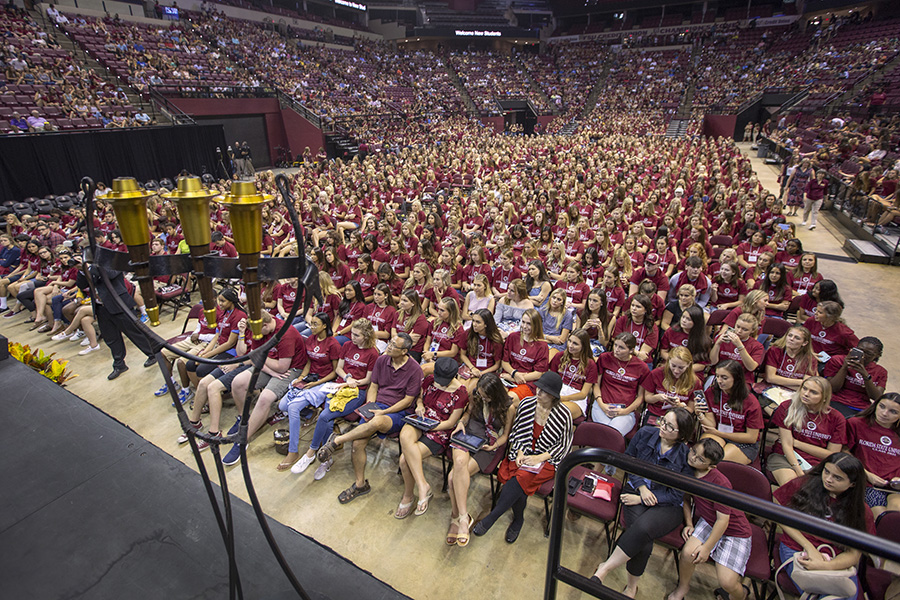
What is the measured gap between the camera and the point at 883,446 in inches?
134

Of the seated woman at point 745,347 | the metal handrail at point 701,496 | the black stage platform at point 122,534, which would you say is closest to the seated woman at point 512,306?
the seated woman at point 745,347

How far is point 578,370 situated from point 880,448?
234 cm

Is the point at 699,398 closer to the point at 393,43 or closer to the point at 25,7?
the point at 25,7

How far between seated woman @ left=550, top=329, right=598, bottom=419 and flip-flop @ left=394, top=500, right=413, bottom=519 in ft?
5.81

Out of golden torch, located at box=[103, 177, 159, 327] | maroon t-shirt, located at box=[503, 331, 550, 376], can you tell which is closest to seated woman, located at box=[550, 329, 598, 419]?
maroon t-shirt, located at box=[503, 331, 550, 376]

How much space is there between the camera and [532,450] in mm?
3779

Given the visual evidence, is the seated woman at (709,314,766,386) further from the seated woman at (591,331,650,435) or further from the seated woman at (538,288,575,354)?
the seated woman at (538,288,575,354)

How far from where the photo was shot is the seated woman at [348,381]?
4.45 metres

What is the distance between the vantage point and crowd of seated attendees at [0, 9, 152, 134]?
48.1 ft

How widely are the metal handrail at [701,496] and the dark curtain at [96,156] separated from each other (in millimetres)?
16793

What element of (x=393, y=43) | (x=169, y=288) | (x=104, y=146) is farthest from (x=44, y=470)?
(x=393, y=43)

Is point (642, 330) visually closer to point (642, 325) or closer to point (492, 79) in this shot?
point (642, 325)

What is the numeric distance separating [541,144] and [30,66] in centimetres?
2167

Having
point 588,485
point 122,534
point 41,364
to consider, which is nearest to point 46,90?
point 41,364
